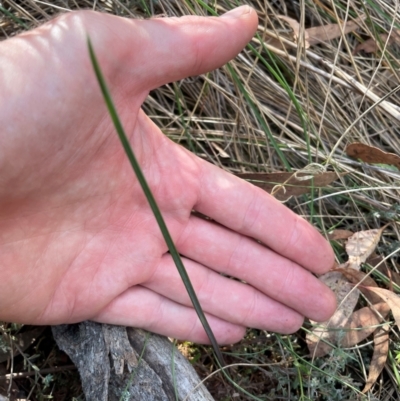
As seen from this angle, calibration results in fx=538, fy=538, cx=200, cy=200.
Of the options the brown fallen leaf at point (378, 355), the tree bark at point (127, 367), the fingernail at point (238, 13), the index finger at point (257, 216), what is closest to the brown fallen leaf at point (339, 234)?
the index finger at point (257, 216)

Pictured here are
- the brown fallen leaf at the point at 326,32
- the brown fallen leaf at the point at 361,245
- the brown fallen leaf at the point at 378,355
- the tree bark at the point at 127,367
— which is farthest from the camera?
the brown fallen leaf at the point at 326,32

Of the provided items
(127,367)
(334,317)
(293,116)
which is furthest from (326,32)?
(127,367)

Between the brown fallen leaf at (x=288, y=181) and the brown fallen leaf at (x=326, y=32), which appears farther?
the brown fallen leaf at (x=326, y=32)

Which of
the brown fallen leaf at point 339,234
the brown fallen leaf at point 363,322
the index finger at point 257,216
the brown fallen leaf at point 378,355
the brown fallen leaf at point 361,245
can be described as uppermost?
the index finger at point 257,216

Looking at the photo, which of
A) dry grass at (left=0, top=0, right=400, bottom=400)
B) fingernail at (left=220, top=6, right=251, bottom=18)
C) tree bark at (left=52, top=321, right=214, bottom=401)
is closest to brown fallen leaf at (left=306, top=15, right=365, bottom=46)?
dry grass at (left=0, top=0, right=400, bottom=400)

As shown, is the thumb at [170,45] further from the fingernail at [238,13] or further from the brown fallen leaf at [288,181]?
the brown fallen leaf at [288,181]

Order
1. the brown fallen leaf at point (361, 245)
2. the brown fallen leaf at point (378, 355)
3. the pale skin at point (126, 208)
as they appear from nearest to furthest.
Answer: the pale skin at point (126, 208), the brown fallen leaf at point (378, 355), the brown fallen leaf at point (361, 245)

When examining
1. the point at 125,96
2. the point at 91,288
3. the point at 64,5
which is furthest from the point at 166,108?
the point at 91,288

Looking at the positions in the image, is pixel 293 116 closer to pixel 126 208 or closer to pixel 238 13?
pixel 238 13
